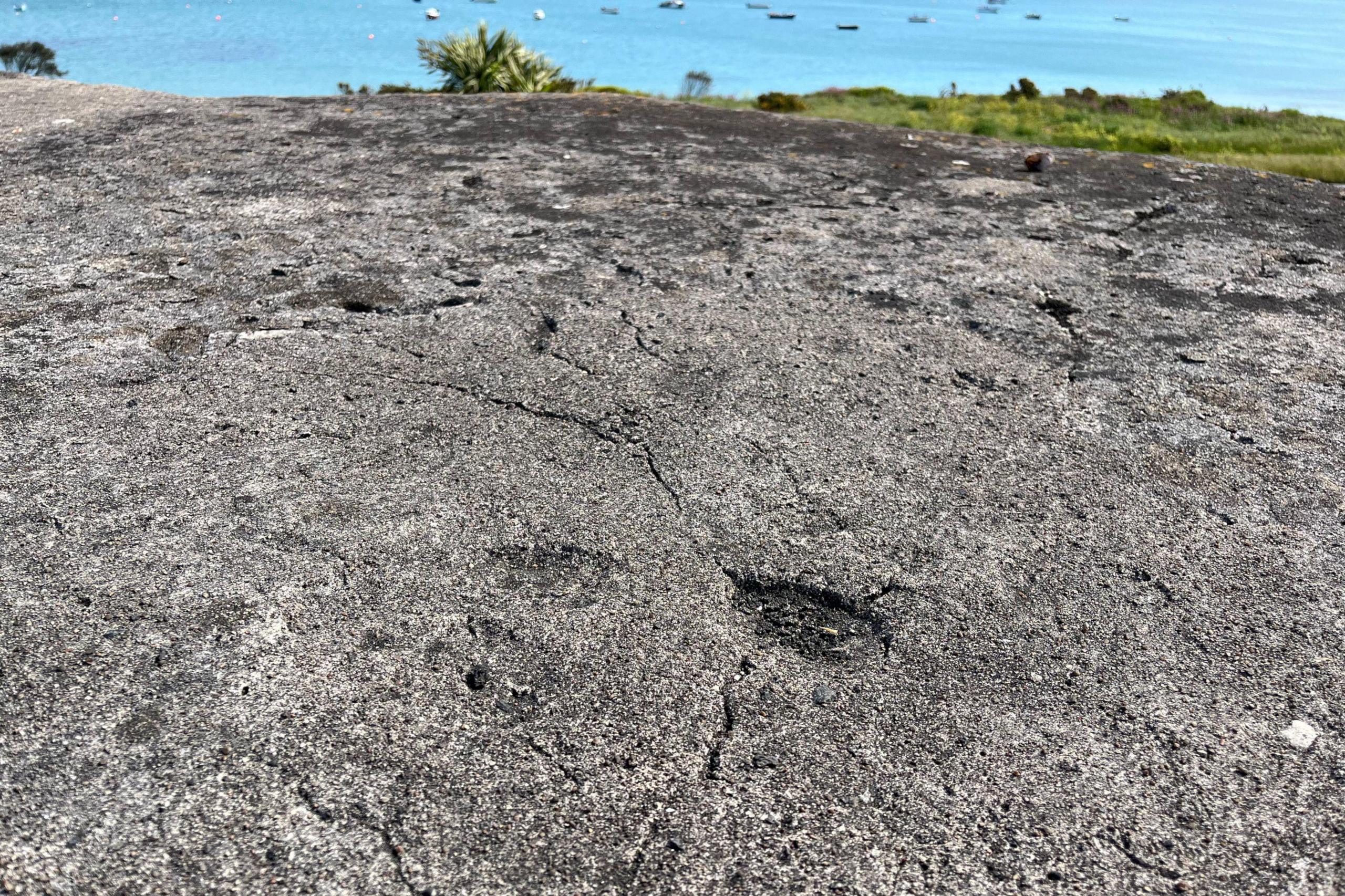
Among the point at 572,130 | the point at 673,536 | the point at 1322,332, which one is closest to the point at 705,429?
the point at 673,536

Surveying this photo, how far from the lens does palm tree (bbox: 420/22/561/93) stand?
10.9 m

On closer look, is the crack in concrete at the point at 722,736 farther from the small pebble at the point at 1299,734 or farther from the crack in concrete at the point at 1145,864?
the small pebble at the point at 1299,734

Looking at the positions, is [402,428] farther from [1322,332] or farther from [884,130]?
[884,130]

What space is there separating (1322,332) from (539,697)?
11.6ft

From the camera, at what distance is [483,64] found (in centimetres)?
1105

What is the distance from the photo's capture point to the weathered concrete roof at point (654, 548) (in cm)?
180

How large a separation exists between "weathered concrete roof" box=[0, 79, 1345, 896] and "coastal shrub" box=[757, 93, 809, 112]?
11689 millimetres

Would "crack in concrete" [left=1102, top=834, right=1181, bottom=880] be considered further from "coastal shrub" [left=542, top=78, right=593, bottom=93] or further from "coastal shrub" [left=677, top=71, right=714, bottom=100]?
"coastal shrub" [left=677, top=71, right=714, bottom=100]

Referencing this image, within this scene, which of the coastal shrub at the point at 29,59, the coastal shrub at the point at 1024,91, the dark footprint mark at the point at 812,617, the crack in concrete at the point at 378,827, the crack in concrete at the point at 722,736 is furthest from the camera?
the coastal shrub at the point at 1024,91

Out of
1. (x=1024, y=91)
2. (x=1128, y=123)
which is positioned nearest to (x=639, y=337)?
(x=1128, y=123)

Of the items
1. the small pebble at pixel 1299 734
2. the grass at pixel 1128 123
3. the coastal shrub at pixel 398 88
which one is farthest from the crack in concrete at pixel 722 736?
the coastal shrub at pixel 398 88

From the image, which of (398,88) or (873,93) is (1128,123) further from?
(398,88)

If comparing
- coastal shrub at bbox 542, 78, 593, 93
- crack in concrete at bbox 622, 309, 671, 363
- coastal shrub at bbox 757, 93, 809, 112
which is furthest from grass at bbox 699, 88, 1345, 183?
crack in concrete at bbox 622, 309, 671, 363

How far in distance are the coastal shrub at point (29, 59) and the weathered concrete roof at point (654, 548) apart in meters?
5.29
